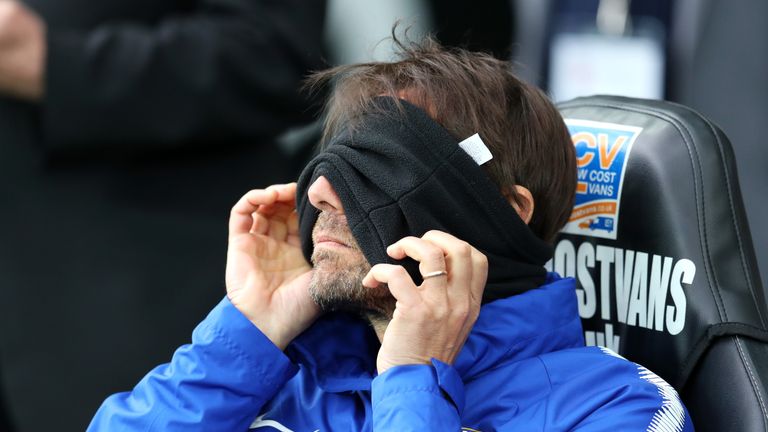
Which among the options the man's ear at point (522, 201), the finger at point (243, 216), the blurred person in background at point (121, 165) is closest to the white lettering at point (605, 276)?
the man's ear at point (522, 201)

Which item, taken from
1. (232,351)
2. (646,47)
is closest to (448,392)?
(232,351)

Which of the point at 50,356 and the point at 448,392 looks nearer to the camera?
the point at 448,392

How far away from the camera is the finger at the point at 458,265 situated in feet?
7.57

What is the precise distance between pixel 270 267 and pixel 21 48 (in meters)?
1.06

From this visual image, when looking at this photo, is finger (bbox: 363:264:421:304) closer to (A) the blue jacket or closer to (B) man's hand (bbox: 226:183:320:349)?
(A) the blue jacket

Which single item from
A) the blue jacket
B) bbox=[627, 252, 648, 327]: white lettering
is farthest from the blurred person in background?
bbox=[627, 252, 648, 327]: white lettering

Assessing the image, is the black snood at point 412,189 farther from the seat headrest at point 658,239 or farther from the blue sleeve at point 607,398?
the seat headrest at point 658,239

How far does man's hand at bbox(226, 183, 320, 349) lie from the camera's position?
106 inches

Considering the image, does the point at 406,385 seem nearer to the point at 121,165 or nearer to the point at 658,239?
the point at 658,239

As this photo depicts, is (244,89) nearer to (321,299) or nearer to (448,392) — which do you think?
(321,299)

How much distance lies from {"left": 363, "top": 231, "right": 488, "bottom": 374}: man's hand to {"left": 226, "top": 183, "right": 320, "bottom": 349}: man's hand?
404 mm

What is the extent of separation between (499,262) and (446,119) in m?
0.28

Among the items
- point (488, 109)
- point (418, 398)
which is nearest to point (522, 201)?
point (488, 109)

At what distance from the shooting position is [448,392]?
2268mm
